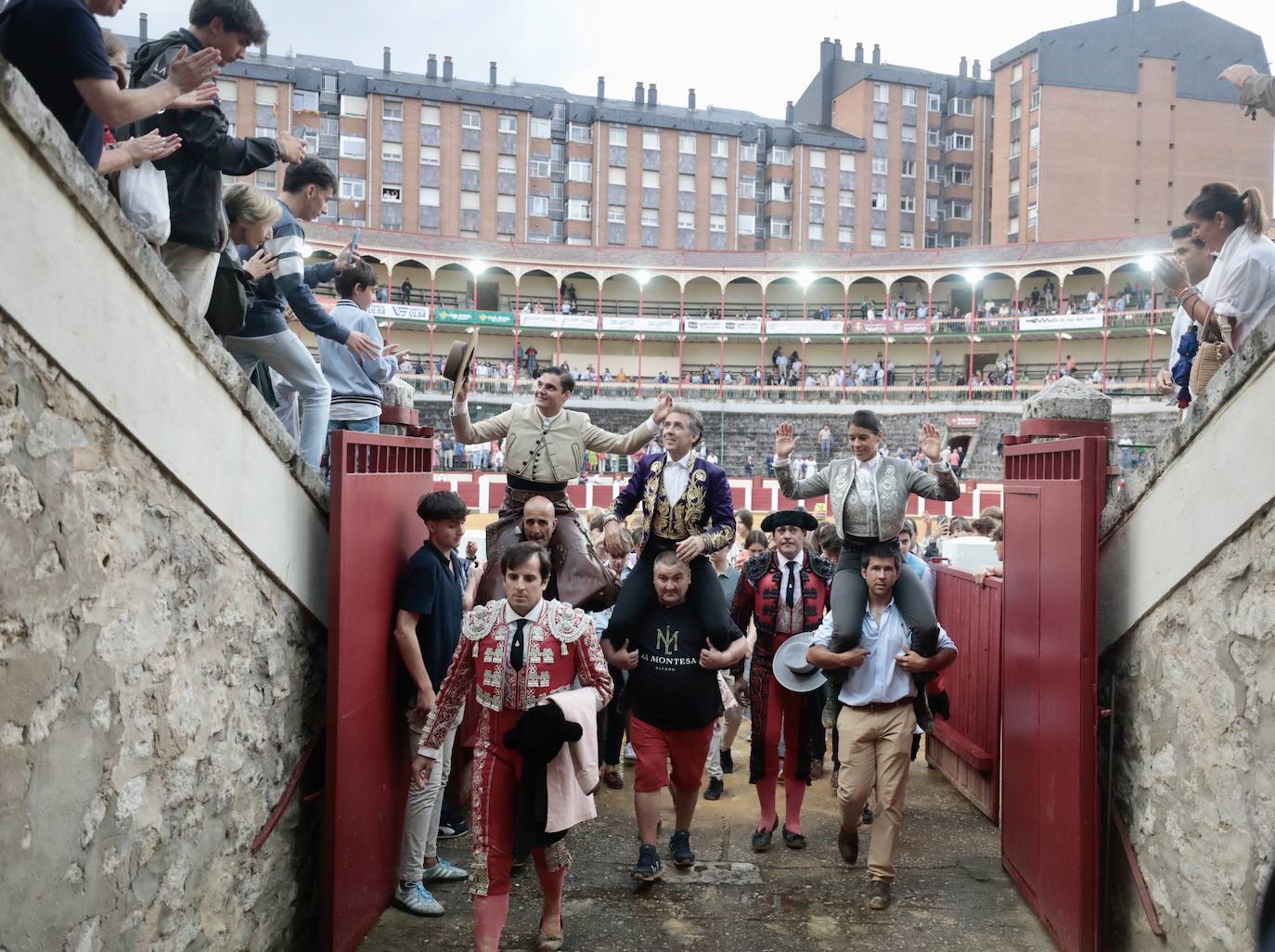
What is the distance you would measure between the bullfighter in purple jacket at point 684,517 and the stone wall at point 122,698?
1683mm

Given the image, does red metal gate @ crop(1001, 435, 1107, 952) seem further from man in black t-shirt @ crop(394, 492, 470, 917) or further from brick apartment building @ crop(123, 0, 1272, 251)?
brick apartment building @ crop(123, 0, 1272, 251)

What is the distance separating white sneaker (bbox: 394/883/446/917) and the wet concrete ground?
0.12ft

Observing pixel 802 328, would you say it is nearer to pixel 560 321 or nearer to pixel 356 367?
pixel 560 321

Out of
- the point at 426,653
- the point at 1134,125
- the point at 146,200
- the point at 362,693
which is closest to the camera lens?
the point at 146,200

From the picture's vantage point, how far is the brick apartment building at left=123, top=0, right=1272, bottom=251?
43281mm

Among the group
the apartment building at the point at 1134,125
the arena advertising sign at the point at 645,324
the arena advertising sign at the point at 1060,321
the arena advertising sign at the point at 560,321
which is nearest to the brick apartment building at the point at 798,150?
the apartment building at the point at 1134,125

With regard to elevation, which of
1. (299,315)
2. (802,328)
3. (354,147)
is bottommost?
(299,315)

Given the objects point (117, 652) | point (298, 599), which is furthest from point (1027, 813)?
point (117, 652)

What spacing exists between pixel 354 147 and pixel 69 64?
147 feet

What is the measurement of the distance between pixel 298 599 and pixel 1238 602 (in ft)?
10.2

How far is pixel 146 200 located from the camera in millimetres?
2910

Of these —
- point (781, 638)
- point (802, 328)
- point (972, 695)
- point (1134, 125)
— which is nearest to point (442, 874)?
point (781, 638)

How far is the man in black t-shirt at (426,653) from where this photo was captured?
3930 mm

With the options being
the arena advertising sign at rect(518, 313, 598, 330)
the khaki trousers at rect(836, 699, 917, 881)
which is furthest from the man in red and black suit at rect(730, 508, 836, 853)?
the arena advertising sign at rect(518, 313, 598, 330)
